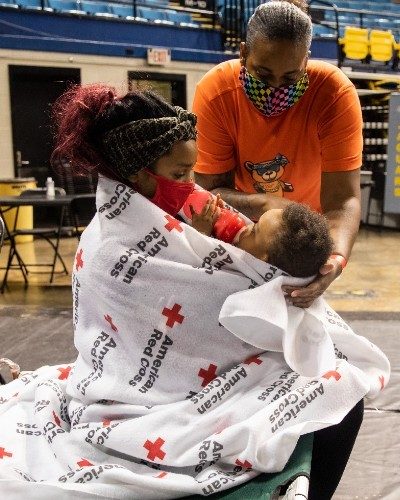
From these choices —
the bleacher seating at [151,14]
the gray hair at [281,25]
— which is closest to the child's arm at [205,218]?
the gray hair at [281,25]

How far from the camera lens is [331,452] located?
1242mm

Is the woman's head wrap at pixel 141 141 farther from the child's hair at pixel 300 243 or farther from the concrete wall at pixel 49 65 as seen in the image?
the concrete wall at pixel 49 65

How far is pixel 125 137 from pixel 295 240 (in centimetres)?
40

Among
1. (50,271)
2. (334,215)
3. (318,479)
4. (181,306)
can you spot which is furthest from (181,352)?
(50,271)

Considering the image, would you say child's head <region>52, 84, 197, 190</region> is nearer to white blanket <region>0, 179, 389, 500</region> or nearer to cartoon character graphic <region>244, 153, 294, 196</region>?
white blanket <region>0, 179, 389, 500</region>

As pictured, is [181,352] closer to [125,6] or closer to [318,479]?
[318,479]

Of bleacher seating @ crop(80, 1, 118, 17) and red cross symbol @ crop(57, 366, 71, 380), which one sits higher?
bleacher seating @ crop(80, 1, 118, 17)

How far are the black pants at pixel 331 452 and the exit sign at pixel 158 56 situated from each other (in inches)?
320

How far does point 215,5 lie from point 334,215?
8771mm

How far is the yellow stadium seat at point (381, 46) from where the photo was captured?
10500 mm

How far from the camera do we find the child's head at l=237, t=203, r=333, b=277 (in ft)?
3.82

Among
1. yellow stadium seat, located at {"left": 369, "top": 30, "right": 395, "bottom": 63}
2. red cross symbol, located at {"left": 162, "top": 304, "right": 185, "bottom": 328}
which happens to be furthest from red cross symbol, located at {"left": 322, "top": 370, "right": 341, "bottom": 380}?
yellow stadium seat, located at {"left": 369, "top": 30, "right": 395, "bottom": 63}

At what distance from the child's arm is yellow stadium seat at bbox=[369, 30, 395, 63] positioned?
10.00 metres

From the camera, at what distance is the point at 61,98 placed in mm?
1376
